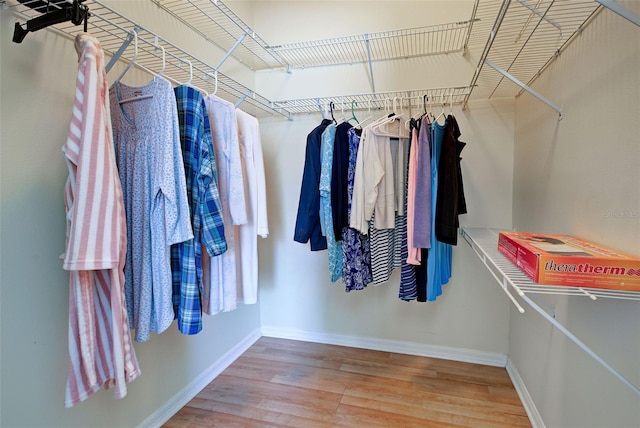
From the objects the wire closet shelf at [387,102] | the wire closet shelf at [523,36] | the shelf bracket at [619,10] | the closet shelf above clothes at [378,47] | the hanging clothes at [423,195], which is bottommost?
the hanging clothes at [423,195]

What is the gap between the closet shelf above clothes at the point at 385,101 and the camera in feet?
6.27

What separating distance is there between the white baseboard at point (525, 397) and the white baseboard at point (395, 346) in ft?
0.41

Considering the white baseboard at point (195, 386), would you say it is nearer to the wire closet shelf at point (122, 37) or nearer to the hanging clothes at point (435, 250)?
the hanging clothes at point (435, 250)

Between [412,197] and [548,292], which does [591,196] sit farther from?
[412,197]

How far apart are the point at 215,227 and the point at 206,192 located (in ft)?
0.45

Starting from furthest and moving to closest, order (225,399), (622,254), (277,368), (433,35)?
(277,368)
(433,35)
(225,399)
(622,254)

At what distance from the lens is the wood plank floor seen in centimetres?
160

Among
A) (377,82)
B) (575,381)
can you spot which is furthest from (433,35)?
(575,381)

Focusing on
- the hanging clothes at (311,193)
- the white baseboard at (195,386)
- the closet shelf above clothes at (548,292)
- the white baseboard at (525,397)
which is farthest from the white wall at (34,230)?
the white baseboard at (525,397)

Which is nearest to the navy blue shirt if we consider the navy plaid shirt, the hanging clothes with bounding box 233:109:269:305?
the hanging clothes with bounding box 233:109:269:305

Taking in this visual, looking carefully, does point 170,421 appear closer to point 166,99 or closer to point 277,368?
point 277,368

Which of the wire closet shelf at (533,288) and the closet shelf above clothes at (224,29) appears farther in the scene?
the closet shelf above clothes at (224,29)

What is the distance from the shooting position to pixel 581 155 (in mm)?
1157

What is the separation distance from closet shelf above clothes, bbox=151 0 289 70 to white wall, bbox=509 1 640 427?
143 centimetres
